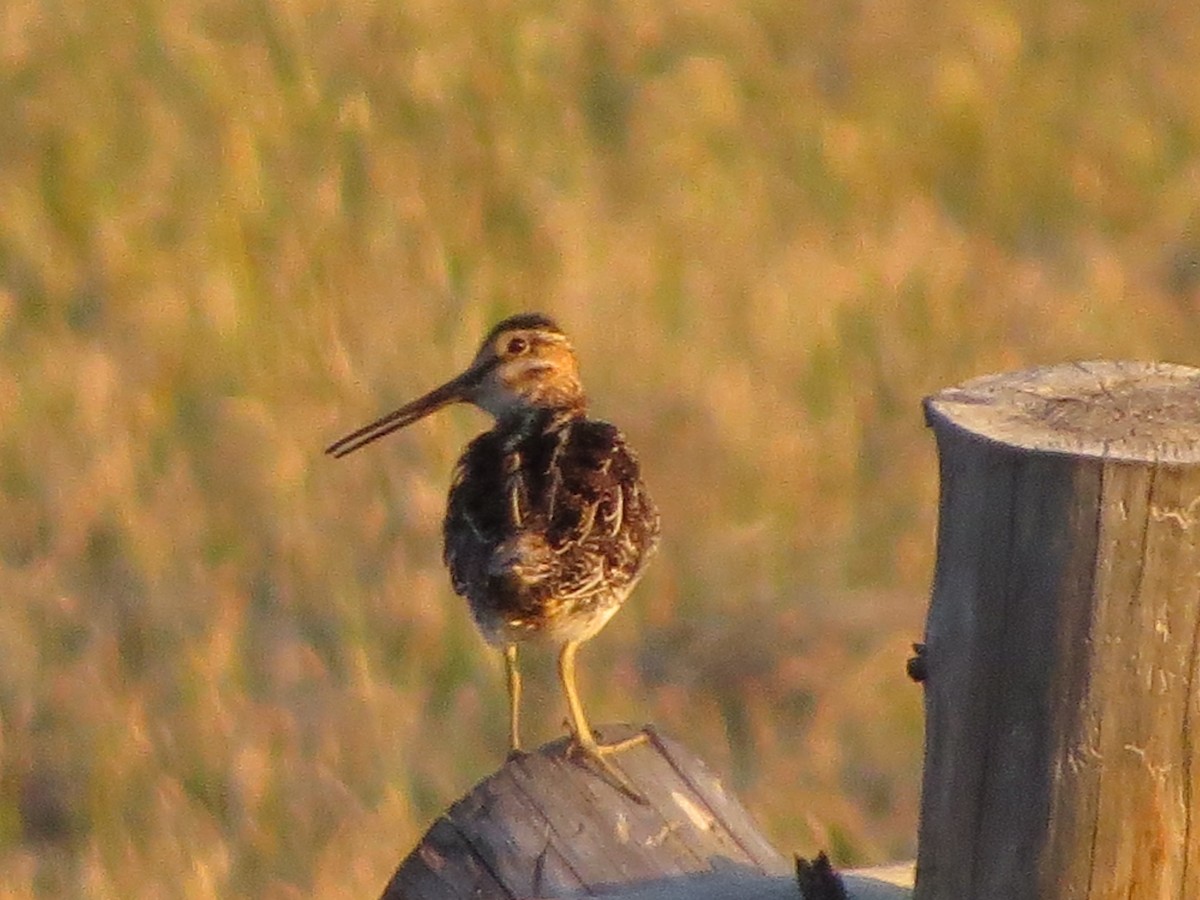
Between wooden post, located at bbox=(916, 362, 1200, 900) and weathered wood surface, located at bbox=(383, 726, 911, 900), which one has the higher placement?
wooden post, located at bbox=(916, 362, 1200, 900)

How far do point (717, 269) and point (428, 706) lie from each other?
273 cm

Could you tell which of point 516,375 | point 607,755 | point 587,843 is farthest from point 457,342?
point 587,843

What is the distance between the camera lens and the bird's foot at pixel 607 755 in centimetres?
434

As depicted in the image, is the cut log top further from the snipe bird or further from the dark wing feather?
the dark wing feather

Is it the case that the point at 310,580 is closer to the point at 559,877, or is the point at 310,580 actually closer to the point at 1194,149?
the point at 559,877

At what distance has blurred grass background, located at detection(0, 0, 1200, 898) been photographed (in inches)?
282

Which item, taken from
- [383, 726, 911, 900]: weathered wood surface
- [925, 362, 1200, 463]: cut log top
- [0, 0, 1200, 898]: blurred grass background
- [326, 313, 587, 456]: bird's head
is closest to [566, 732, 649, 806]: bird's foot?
[383, 726, 911, 900]: weathered wood surface

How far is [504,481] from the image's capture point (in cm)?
546

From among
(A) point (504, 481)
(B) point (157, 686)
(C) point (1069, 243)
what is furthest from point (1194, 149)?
(A) point (504, 481)

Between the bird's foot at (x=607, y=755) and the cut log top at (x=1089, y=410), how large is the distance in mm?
1059

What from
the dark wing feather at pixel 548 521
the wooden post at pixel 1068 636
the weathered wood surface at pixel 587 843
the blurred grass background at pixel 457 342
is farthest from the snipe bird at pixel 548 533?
the wooden post at pixel 1068 636

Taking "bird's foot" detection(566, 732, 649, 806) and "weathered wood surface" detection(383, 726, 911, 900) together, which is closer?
"weathered wood surface" detection(383, 726, 911, 900)

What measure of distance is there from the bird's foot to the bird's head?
1.98 meters

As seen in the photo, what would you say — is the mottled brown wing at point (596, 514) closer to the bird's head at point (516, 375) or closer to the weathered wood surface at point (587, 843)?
the bird's head at point (516, 375)
